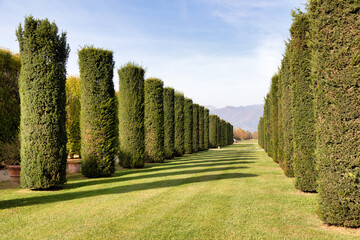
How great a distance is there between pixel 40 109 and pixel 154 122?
36.0ft

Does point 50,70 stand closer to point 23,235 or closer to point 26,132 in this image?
point 26,132

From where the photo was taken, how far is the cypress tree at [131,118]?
54.0ft

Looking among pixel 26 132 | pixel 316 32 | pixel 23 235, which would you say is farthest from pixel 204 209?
pixel 26 132

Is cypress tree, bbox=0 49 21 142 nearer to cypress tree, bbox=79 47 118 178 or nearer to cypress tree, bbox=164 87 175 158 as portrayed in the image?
cypress tree, bbox=79 47 118 178

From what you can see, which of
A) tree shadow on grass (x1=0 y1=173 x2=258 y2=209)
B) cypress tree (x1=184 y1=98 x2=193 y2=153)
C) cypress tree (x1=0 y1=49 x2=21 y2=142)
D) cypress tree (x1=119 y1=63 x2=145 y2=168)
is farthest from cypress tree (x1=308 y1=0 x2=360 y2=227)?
cypress tree (x1=184 y1=98 x2=193 y2=153)

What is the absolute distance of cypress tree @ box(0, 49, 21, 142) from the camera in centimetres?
1980

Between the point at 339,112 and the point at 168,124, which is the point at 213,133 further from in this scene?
the point at 339,112

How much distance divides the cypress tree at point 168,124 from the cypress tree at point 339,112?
17657 mm

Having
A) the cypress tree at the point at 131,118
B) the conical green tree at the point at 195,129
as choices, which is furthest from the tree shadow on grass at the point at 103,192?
the conical green tree at the point at 195,129

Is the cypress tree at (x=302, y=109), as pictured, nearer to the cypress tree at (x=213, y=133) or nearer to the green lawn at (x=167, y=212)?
the green lawn at (x=167, y=212)

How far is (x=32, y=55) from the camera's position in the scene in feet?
32.6

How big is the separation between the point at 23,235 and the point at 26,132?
540 centimetres

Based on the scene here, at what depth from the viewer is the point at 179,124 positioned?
2714 cm

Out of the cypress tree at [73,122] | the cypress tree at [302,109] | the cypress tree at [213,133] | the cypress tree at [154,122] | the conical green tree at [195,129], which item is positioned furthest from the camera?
the cypress tree at [213,133]
